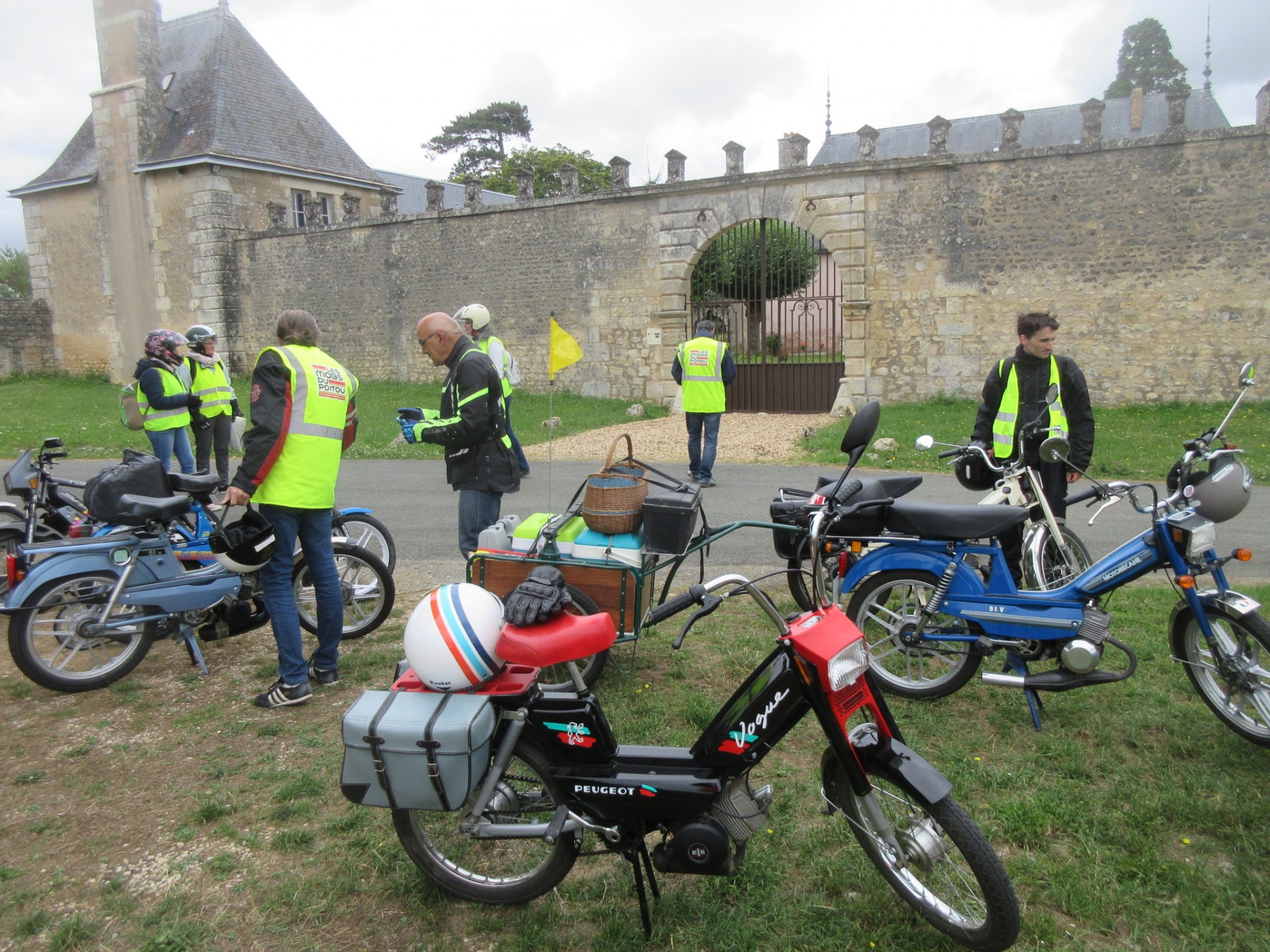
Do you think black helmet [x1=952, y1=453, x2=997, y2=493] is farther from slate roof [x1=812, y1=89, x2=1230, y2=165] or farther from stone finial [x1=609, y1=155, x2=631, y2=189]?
slate roof [x1=812, y1=89, x2=1230, y2=165]

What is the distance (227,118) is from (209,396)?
19867mm

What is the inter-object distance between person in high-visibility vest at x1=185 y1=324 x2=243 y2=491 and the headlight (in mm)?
6736

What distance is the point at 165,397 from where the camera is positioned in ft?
24.7

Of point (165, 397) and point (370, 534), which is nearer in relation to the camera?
point (370, 534)

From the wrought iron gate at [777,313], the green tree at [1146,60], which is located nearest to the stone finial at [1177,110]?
the wrought iron gate at [777,313]

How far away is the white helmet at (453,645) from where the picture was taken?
2.61 metres

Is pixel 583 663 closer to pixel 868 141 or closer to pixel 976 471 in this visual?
pixel 976 471

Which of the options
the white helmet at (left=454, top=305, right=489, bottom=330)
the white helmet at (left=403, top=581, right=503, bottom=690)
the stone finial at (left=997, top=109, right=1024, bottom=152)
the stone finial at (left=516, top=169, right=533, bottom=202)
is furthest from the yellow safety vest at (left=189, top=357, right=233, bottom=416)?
the stone finial at (left=997, top=109, right=1024, bottom=152)

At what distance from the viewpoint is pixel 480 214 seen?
19.9 m

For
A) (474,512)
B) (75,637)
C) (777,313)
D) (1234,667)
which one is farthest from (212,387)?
(777,313)

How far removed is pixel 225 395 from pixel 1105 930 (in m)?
8.30

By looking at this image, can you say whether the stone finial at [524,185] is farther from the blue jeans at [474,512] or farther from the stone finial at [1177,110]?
the blue jeans at [474,512]

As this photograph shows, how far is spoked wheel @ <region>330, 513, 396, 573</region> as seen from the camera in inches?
213

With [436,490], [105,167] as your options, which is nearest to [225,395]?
[436,490]
